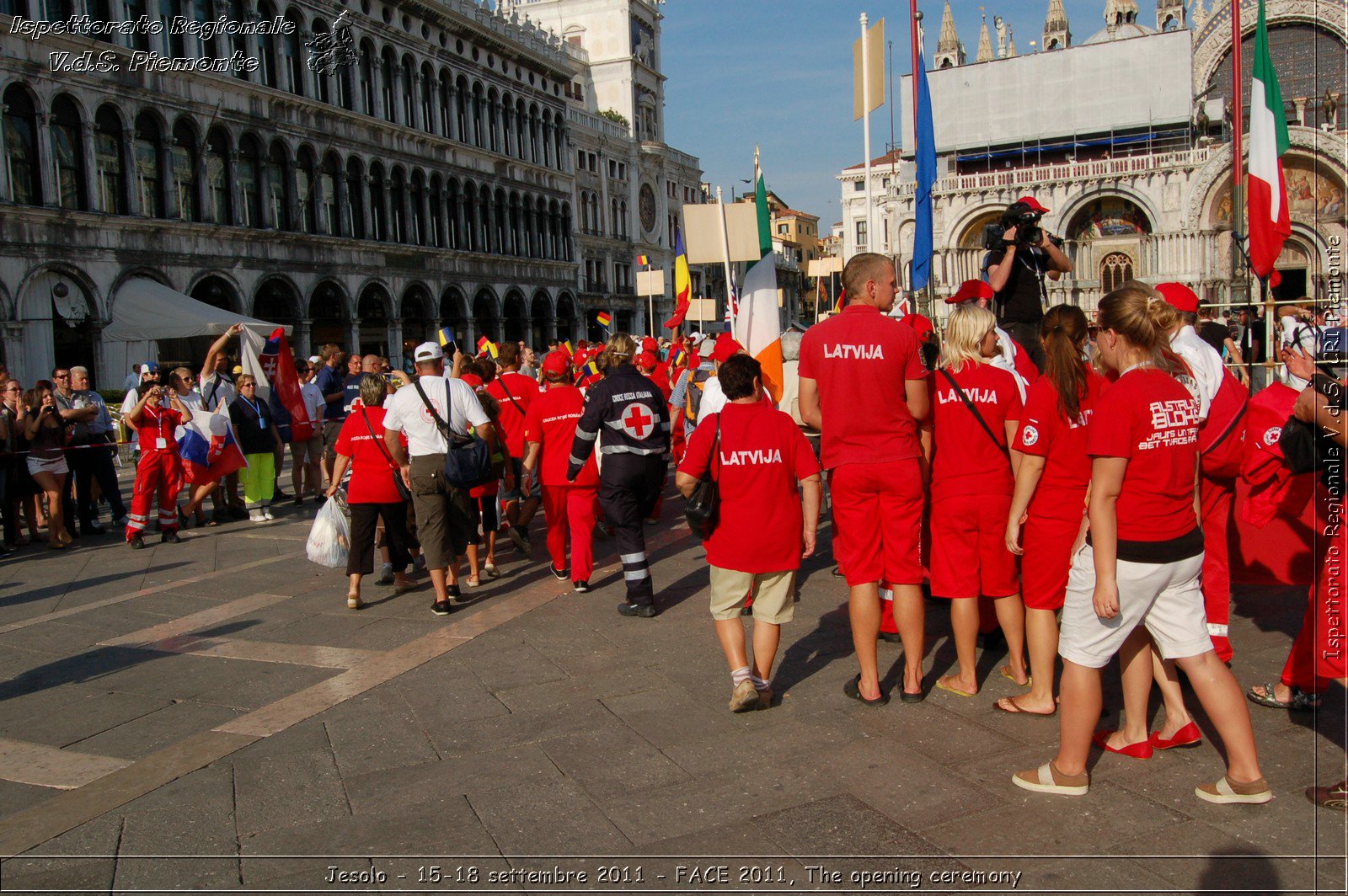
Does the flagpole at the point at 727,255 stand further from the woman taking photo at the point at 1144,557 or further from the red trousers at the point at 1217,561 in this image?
the woman taking photo at the point at 1144,557

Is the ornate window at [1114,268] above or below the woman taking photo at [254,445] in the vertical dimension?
above

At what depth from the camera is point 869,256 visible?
4.75 meters

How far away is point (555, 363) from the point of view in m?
7.76

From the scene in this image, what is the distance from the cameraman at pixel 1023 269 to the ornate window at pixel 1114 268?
4799 centimetres

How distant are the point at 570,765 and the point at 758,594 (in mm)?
1231

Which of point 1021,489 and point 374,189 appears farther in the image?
point 374,189

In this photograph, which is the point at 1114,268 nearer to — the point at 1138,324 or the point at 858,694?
the point at 858,694

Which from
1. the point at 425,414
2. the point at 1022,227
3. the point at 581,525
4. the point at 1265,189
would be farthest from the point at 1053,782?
the point at 1265,189

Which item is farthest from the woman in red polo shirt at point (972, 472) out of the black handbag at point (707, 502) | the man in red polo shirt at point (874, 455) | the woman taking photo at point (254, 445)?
the woman taking photo at point (254, 445)

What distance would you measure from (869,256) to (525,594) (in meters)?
3.88

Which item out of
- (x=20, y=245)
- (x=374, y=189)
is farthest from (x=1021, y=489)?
(x=374, y=189)

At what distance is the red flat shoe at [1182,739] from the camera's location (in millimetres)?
4078

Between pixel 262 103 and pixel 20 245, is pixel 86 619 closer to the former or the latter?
pixel 20 245

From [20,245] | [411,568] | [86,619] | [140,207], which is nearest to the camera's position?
[86,619]
